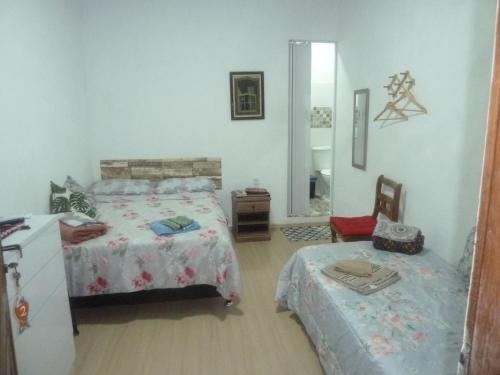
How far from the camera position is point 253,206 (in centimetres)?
399

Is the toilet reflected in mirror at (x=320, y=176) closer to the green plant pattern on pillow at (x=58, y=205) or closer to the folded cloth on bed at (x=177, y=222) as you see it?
the folded cloth on bed at (x=177, y=222)

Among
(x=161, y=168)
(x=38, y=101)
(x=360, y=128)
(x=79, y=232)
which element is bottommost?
(x=79, y=232)

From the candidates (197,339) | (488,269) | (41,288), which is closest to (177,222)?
(197,339)

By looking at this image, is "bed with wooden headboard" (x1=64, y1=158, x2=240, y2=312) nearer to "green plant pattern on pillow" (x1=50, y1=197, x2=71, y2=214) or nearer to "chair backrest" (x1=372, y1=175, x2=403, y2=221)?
"green plant pattern on pillow" (x1=50, y1=197, x2=71, y2=214)

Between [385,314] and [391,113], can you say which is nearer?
[385,314]

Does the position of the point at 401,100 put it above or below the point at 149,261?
above

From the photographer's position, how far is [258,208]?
402cm

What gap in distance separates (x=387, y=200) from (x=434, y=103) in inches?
35.0

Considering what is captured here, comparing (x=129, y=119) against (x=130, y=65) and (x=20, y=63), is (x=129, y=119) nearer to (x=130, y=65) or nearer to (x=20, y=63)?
(x=130, y=65)

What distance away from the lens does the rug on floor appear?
4.13 metres

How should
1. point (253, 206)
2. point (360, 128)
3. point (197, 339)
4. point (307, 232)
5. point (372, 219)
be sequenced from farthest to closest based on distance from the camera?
point (307, 232) → point (253, 206) → point (360, 128) → point (372, 219) → point (197, 339)

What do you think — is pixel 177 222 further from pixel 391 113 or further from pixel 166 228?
pixel 391 113

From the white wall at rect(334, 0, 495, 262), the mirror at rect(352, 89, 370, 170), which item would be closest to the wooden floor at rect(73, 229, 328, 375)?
the white wall at rect(334, 0, 495, 262)

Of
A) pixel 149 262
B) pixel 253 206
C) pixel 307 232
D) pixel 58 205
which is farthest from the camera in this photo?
pixel 307 232
